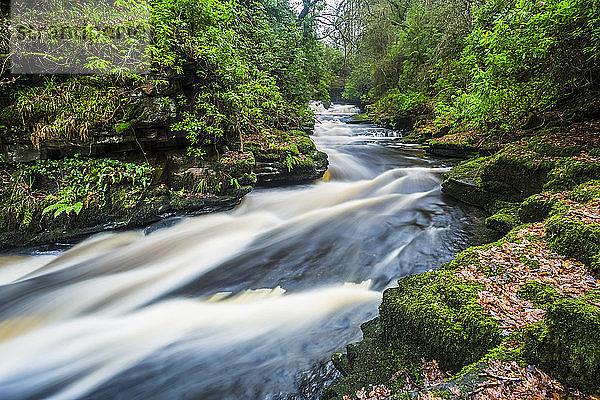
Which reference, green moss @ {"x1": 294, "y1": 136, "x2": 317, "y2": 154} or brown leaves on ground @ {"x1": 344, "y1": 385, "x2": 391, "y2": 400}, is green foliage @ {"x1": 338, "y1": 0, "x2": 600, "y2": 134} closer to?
green moss @ {"x1": 294, "y1": 136, "x2": 317, "y2": 154}

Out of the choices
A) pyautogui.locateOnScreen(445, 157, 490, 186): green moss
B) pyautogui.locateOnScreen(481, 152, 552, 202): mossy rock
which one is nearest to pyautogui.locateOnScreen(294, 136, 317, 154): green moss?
pyautogui.locateOnScreen(445, 157, 490, 186): green moss

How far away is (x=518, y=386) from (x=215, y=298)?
3.77m

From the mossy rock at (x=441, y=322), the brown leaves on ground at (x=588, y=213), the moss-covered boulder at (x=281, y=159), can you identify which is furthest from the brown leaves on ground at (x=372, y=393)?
the moss-covered boulder at (x=281, y=159)

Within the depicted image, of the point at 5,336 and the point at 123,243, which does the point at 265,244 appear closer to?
the point at 123,243

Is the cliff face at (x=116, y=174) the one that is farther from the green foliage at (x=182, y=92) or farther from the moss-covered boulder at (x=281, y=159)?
the moss-covered boulder at (x=281, y=159)

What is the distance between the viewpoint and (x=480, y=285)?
105 inches

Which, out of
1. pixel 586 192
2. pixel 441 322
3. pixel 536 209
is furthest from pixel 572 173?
pixel 441 322

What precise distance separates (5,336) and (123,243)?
2.15 metres

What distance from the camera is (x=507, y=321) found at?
2154 mm

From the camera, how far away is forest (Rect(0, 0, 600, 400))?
237cm

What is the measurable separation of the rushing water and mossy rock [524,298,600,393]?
72.7 inches

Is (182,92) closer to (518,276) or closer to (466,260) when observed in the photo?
(466,260)

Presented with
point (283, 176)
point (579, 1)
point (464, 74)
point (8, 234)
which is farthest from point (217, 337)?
point (464, 74)

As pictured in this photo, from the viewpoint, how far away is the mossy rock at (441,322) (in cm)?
209
